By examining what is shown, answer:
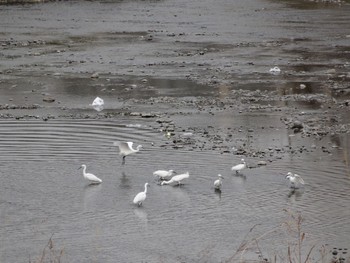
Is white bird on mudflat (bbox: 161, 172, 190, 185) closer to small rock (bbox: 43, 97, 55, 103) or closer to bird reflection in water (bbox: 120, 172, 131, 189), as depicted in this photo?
bird reflection in water (bbox: 120, 172, 131, 189)

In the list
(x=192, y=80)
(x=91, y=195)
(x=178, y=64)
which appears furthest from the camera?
(x=178, y=64)

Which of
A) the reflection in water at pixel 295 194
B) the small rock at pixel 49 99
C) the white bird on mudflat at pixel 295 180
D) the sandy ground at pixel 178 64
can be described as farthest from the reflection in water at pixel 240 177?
the small rock at pixel 49 99

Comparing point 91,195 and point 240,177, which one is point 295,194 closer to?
point 240,177

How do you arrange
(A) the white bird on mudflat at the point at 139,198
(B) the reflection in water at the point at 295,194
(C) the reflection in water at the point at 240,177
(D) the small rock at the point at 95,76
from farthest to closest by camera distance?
1. (D) the small rock at the point at 95,76
2. (C) the reflection in water at the point at 240,177
3. (B) the reflection in water at the point at 295,194
4. (A) the white bird on mudflat at the point at 139,198

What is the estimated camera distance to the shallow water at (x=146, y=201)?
39.3 feet

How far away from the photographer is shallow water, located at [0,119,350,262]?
1199 cm

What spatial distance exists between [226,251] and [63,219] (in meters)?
2.46

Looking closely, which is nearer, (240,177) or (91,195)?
(91,195)

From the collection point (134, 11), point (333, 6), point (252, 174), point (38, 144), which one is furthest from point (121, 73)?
point (333, 6)

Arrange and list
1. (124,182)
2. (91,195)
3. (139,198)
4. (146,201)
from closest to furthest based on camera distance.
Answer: (139,198)
(146,201)
(91,195)
(124,182)

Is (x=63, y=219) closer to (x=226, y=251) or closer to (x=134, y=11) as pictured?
(x=226, y=251)

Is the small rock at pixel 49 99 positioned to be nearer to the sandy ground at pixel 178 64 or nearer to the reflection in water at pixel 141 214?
the sandy ground at pixel 178 64

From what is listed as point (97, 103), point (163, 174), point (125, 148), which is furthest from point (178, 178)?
point (97, 103)

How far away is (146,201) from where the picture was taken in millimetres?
13961
